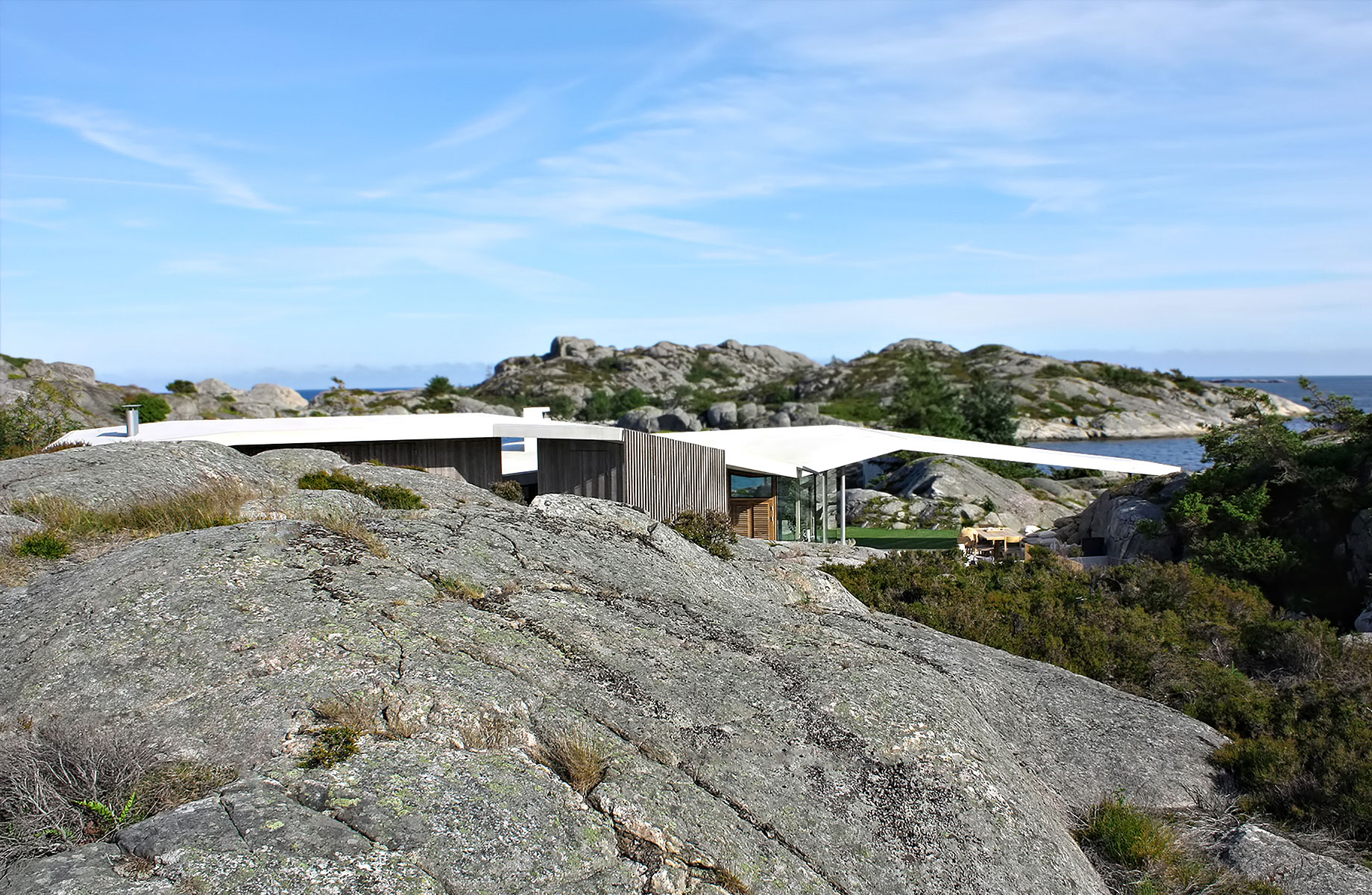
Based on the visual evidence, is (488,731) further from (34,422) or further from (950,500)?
(34,422)

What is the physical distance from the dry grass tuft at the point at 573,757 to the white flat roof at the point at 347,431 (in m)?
13.6

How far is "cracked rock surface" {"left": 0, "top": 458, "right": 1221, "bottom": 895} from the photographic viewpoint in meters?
4.74

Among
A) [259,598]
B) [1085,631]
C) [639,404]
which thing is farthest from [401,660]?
[639,404]

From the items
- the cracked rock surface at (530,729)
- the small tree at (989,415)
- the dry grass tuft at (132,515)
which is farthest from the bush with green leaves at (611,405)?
the cracked rock surface at (530,729)

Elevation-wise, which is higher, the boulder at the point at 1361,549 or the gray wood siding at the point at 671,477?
the gray wood siding at the point at 671,477

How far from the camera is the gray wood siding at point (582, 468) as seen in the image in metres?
19.7

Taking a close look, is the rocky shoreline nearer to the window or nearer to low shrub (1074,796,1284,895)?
the window

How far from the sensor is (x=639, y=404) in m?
78.8

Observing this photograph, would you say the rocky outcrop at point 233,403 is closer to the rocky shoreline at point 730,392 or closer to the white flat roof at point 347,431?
the rocky shoreline at point 730,392

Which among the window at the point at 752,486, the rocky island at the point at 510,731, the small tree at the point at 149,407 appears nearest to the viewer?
the rocky island at the point at 510,731

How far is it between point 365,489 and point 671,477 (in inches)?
292

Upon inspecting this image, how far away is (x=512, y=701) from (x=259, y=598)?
2221mm

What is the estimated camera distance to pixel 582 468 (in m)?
20.5

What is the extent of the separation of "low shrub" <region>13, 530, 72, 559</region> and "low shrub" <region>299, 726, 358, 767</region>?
16.5 feet
